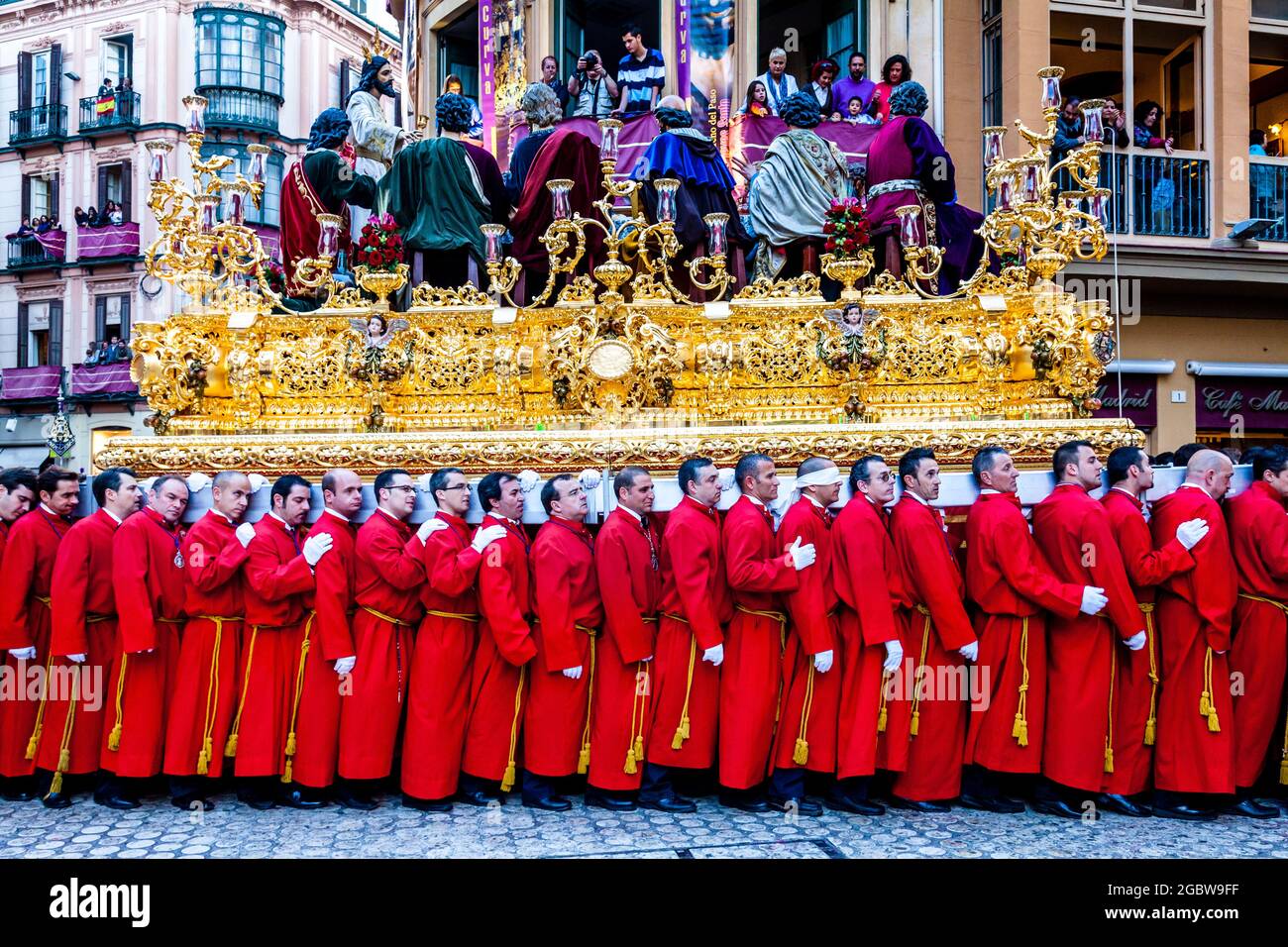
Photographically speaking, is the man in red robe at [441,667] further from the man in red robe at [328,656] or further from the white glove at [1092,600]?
the white glove at [1092,600]

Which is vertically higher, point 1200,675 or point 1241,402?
point 1241,402

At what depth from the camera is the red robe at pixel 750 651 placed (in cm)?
534

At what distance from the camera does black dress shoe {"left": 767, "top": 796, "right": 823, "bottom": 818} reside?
17.7 feet

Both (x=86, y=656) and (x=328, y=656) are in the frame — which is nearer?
(x=328, y=656)

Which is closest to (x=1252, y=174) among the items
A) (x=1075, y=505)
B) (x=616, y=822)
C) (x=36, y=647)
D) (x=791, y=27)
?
(x=791, y=27)

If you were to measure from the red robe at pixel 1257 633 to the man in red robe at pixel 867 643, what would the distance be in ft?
5.68

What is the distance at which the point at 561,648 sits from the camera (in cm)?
540

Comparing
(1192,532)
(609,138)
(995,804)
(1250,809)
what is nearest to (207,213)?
(609,138)

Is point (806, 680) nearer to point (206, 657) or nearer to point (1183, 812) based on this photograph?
point (1183, 812)

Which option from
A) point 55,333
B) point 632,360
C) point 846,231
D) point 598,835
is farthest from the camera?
point 55,333

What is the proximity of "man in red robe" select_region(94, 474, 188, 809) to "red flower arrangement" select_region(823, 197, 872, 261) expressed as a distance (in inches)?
176

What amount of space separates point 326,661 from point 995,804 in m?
3.58

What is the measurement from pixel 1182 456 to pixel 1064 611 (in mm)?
2409

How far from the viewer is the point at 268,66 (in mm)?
28203
